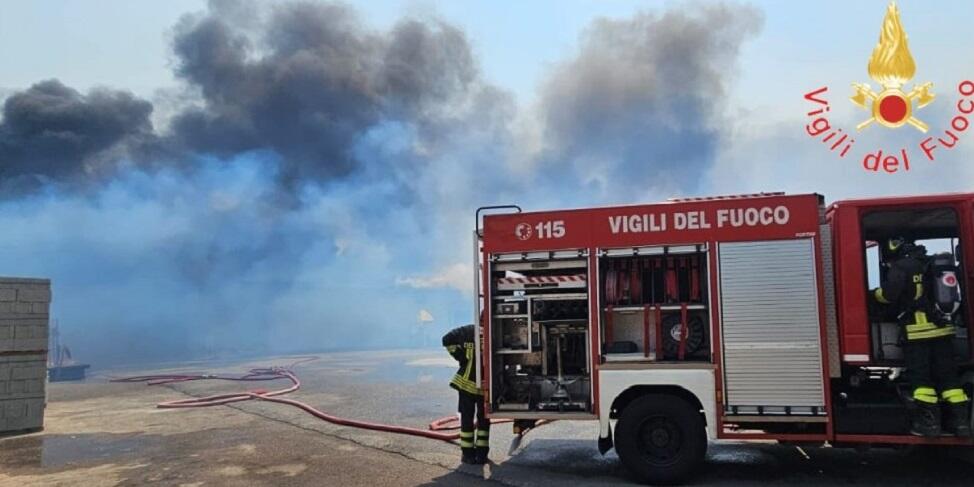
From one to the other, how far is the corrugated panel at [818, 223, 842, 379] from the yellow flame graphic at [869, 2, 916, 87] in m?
4.17

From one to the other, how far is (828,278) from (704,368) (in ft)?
4.46

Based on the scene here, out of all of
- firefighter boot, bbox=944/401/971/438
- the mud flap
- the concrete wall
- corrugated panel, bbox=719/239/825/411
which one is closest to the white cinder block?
the concrete wall

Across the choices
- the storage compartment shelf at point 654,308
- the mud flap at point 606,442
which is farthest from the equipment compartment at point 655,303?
the mud flap at point 606,442

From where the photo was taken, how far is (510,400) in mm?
6801

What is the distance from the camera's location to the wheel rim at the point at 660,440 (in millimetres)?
6082

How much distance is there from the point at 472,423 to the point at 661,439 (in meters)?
1.99

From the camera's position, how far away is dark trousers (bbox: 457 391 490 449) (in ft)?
23.0

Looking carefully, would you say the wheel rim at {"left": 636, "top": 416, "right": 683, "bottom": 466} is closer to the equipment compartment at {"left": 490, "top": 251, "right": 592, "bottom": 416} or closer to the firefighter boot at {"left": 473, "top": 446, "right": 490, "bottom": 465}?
the equipment compartment at {"left": 490, "top": 251, "right": 592, "bottom": 416}

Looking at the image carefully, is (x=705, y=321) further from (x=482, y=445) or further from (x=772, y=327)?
(x=482, y=445)

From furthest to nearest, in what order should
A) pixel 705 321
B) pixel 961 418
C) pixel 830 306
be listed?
pixel 705 321, pixel 830 306, pixel 961 418

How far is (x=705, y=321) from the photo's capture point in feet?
20.7

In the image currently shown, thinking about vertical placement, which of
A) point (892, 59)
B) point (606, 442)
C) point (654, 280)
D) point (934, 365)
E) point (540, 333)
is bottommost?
point (606, 442)

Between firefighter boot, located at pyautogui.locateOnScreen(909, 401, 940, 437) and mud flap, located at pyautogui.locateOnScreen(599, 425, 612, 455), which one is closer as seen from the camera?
firefighter boot, located at pyautogui.locateOnScreen(909, 401, 940, 437)

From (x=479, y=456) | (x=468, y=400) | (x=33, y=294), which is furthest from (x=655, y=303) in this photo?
(x=33, y=294)
